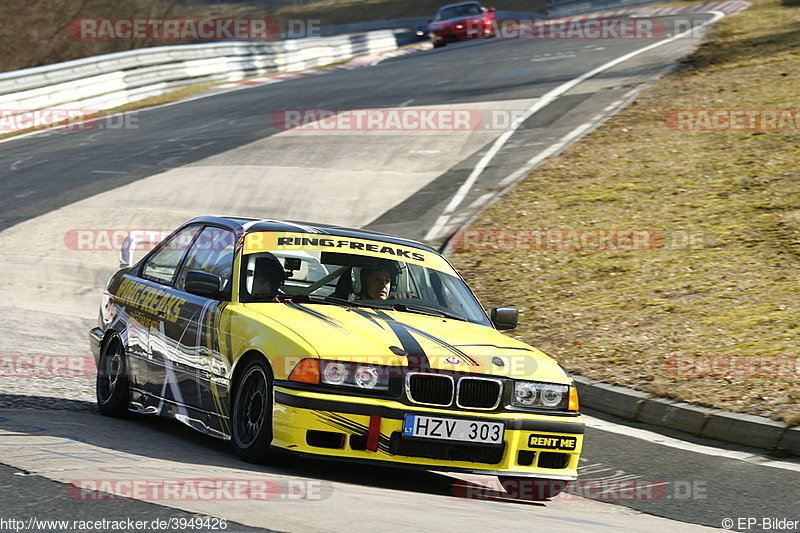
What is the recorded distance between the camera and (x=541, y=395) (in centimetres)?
652

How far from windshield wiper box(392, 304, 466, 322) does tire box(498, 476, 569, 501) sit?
1161 mm

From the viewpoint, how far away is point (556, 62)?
3195 cm

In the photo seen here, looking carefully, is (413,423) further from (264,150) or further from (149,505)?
(264,150)

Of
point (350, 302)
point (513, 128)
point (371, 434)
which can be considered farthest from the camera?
point (513, 128)

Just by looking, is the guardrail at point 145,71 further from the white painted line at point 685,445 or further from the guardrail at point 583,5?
the white painted line at point 685,445

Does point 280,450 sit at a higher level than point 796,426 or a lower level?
higher

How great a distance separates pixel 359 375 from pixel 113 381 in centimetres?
265

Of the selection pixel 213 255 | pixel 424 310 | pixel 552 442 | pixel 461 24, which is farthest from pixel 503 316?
pixel 461 24

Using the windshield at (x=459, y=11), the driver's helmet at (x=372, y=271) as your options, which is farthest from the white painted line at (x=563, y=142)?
the windshield at (x=459, y=11)

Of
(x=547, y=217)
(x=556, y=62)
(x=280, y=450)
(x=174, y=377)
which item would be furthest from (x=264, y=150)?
(x=280, y=450)

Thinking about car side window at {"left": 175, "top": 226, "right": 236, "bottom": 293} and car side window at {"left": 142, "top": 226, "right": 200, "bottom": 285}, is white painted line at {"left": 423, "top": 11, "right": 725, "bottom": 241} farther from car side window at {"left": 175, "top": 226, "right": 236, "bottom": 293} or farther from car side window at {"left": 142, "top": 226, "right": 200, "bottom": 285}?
car side window at {"left": 175, "top": 226, "right": 236, "bottom": 293}

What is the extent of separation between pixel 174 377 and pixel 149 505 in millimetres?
2295

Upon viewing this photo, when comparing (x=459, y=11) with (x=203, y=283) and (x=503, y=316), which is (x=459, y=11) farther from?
(x=203, y=283)

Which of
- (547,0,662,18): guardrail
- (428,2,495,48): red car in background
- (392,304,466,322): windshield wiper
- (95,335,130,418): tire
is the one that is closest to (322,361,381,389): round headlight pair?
(392,304,466,322): windshield wiper
